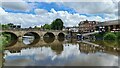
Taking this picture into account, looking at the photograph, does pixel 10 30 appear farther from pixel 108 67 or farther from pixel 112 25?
pixel 108 67

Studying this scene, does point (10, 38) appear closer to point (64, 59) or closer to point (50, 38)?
point (50, 38)

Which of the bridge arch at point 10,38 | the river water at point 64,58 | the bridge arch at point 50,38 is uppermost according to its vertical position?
the river water at point 64,58

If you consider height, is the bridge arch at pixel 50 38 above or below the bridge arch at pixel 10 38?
below

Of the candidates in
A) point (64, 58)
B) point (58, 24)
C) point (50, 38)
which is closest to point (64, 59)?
point (64, 58)

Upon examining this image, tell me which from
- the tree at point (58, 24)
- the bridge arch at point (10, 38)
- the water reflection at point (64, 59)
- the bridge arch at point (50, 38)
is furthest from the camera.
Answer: the tree at point (58, 24)

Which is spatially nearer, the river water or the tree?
the river water

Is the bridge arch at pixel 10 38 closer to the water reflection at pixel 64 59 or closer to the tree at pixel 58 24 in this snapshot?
the water reflection at pixel 64 59

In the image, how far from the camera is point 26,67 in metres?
24.6

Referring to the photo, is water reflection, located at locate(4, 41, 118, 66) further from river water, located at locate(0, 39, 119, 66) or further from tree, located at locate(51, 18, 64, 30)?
tree, located at locate(51, 18, 64, 30)

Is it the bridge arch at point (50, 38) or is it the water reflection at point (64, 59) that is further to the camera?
the bridge arch at point (50, 38)

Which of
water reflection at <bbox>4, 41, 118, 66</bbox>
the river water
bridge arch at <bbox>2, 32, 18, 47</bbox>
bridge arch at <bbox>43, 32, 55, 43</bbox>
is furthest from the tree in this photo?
water reflection at <bbox>4, 41, 118, 66</bbox>

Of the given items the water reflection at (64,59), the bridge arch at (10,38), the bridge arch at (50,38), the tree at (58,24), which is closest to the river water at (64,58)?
the water reflection at (64,59)

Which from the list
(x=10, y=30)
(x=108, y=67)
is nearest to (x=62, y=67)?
(x=108, y=67)

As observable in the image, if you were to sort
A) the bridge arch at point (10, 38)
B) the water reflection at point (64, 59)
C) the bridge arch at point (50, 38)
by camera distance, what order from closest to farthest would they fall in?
the water reflection at point (64, 59)
the bridge arch at point (10, 38)
the bridge arch at point (50, 38)
